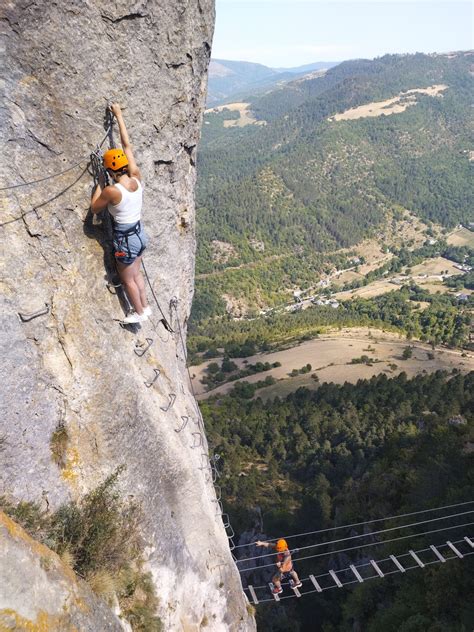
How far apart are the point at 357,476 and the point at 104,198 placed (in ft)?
122

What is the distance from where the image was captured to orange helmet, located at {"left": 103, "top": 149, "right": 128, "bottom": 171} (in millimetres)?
6949

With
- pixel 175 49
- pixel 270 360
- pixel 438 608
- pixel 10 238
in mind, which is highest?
pixel 175 49

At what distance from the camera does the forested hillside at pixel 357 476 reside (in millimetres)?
20812

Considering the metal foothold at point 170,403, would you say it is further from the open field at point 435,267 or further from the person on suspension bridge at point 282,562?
the open field at point 435,267

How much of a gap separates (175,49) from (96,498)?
726 centimetres

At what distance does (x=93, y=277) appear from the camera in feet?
25.0

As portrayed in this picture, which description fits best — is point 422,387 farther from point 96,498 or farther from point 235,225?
point 235,225

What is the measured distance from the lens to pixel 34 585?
5.52 meters

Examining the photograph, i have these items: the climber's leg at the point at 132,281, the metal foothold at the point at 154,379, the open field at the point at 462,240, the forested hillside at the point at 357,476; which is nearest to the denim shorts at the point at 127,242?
the climber's leg at the point at 132,281

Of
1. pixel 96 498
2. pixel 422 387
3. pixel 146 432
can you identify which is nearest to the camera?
pixel 96 498

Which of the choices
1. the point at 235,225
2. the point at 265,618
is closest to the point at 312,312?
the point at 235,225

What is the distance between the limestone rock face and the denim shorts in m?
0.36

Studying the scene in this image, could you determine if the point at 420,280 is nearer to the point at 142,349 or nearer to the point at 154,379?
the point at 154,379

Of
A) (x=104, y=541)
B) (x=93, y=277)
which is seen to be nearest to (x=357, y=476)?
(x=104, y=541)
